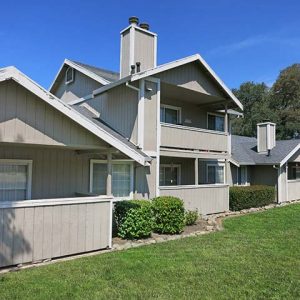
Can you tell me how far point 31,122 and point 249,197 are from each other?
13.8 meters

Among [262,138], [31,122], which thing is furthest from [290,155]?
[31,122]

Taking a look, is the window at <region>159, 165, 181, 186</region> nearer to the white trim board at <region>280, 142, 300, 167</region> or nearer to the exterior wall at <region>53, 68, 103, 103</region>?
the exterior wall at <region>53, 68, 103, 103</region>

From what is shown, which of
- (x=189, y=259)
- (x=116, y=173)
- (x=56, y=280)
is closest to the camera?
(x=56, y=280)

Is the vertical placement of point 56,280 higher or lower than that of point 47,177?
lower

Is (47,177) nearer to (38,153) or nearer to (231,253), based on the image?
(38,153)

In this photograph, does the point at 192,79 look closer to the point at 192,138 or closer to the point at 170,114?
the point at 170,114

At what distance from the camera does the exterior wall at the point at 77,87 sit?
50.0 feet

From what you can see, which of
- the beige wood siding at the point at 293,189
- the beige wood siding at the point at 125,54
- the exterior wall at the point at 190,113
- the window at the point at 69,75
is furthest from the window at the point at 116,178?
the beige wood siding at the point at 293,189

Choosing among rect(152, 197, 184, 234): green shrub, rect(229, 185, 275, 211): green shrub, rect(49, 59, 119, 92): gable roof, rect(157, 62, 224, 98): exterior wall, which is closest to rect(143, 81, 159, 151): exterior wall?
rect(157, 62, 224, 98): exterior wall

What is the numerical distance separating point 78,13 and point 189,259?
1144 centimetres

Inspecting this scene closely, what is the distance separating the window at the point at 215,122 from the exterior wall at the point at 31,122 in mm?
11338

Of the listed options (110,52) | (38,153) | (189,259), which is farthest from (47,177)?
(110,52)

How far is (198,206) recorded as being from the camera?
48.5ft

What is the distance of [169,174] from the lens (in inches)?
674
